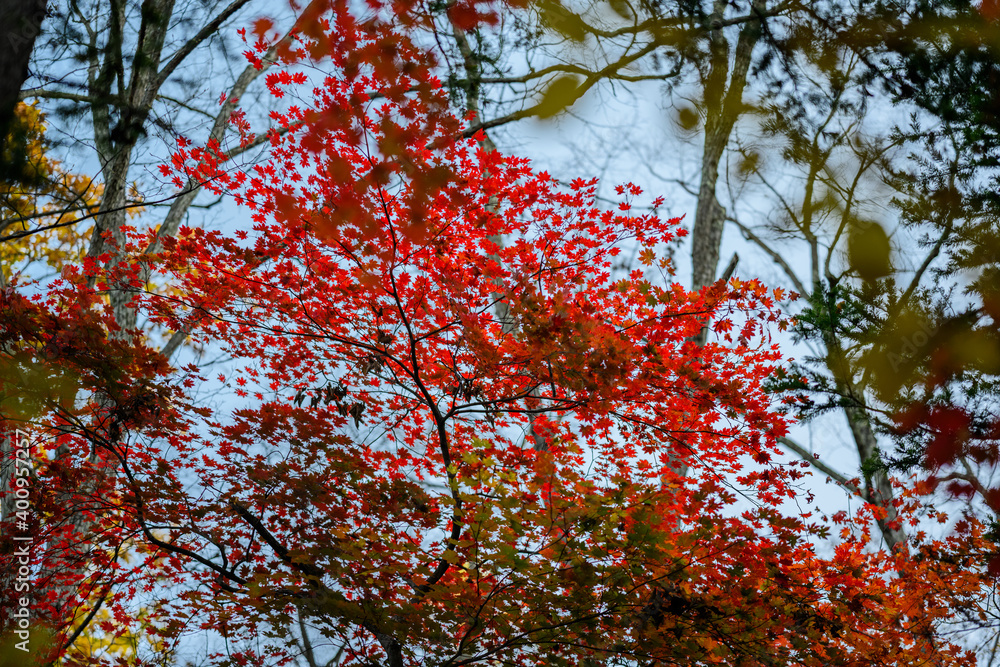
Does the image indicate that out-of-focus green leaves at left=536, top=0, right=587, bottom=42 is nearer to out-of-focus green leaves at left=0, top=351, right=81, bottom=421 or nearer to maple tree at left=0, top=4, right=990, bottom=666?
maple tree at left=0, top=4, right=990, bottom=666

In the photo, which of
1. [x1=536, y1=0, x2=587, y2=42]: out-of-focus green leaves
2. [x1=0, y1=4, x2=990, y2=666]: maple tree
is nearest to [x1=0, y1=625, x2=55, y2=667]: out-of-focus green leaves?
[x1=0, y1=4, x2=990, y2=666]: maple tree

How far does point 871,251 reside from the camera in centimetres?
443

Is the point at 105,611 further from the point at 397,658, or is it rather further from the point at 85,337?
the point at 397,658

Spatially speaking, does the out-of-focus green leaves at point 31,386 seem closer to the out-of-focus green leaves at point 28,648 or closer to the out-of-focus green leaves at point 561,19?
the out-of-focus green leaves at point 28,648

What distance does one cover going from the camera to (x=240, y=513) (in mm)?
4746

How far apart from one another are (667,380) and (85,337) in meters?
4.85

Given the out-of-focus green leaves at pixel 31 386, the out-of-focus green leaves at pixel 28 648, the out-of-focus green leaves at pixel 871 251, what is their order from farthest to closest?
the out-of-focus green leaves at pixel 871 251 < the out-of-focus green leaves at pixel 28 648 < the out-of-focus green leaves at pixel 31 386

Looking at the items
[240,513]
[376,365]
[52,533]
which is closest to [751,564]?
[376,365]

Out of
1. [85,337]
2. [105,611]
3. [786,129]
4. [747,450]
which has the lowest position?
[105,611]

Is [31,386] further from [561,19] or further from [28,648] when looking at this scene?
[561,19]

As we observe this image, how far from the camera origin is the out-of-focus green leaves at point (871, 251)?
15.0ft

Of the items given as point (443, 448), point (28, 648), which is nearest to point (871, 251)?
point (443, 448)

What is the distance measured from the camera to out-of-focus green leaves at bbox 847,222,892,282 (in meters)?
4.57

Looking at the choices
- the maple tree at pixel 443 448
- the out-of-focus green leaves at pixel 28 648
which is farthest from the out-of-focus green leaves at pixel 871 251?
the out-of-focus green leaves at pixel 28 648
